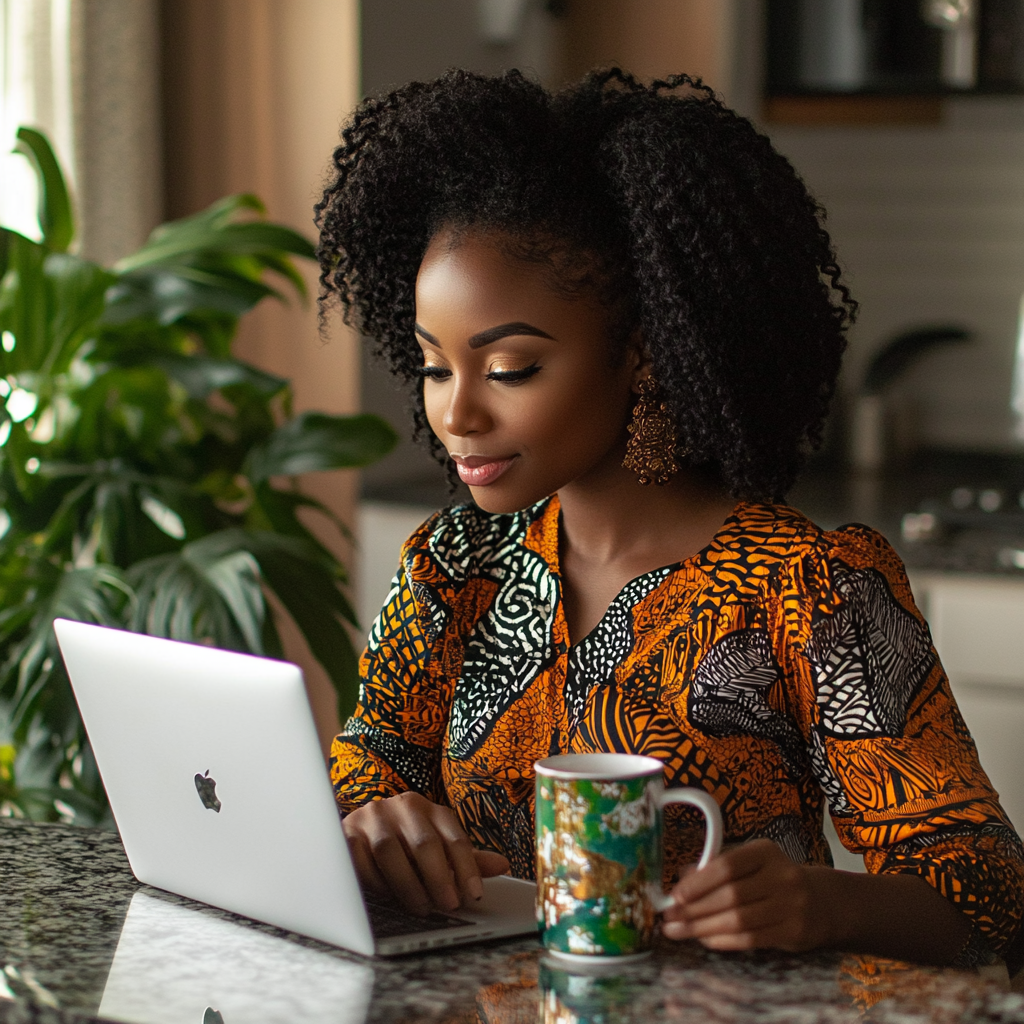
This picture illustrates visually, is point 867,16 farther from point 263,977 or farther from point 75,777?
point 263,977

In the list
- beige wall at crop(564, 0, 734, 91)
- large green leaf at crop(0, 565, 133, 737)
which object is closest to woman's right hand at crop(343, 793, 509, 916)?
large green leaf at crop(0, 565, 133, 737)

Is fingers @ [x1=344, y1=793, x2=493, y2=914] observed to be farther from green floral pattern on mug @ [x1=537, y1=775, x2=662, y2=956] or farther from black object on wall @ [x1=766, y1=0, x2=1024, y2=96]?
black object on wall @ [x1=766, y1=0, x2=1024, y2=96]

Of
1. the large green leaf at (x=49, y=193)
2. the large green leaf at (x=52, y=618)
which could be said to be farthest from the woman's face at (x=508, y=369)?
the large green leaf at (x=49, y=193)

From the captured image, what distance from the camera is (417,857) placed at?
1.04m

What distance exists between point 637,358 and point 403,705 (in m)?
0.40

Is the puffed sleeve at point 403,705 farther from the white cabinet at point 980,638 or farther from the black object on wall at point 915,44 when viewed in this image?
the black object on wall at point 915,44

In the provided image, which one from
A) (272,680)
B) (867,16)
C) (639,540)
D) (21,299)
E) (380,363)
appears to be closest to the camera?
(272,680)

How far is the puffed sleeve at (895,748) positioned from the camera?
108cm

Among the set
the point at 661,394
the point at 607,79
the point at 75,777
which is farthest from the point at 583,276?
the point at 75,777

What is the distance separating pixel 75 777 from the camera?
2.07m

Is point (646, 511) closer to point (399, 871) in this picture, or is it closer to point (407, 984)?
point (399, 871)

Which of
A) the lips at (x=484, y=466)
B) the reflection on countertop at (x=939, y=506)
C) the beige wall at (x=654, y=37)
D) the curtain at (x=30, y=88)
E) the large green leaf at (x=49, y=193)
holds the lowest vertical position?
the reflection on countertop at (x=939, y=506)

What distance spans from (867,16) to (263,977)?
252 cm

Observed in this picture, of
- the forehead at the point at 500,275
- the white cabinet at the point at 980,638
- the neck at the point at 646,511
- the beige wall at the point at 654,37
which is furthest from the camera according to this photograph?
the beige wall at the point at 654,37
